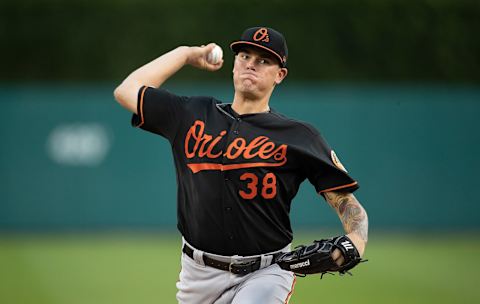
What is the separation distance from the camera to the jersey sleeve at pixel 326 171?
17.1 feet

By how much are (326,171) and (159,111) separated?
112 cm

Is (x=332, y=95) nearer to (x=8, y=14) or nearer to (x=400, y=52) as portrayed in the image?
(x=400, y=52)

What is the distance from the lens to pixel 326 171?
5.26 meters

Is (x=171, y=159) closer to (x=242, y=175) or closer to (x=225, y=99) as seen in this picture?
(x=225, y=99)

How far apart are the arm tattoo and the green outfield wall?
9.56 m

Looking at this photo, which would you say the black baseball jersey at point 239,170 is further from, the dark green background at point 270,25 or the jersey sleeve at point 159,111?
the dark green background at point 270,25

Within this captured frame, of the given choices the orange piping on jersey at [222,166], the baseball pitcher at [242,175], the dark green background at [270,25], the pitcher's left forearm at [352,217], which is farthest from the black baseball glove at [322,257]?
the dark green background at [270,25]

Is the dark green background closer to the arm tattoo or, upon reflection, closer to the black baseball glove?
the arm tattoo

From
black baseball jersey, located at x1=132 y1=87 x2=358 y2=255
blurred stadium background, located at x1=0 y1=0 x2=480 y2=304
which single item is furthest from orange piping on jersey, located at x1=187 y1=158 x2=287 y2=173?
blurred stadium background, located at x1=0 y1=0 x2=480 y2=304

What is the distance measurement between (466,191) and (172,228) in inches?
204

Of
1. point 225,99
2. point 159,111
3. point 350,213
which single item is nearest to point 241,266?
point 350,213

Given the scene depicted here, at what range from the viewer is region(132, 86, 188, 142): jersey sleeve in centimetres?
548

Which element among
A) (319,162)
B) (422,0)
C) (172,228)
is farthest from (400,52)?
(319,162)

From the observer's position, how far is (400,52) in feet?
53.4
